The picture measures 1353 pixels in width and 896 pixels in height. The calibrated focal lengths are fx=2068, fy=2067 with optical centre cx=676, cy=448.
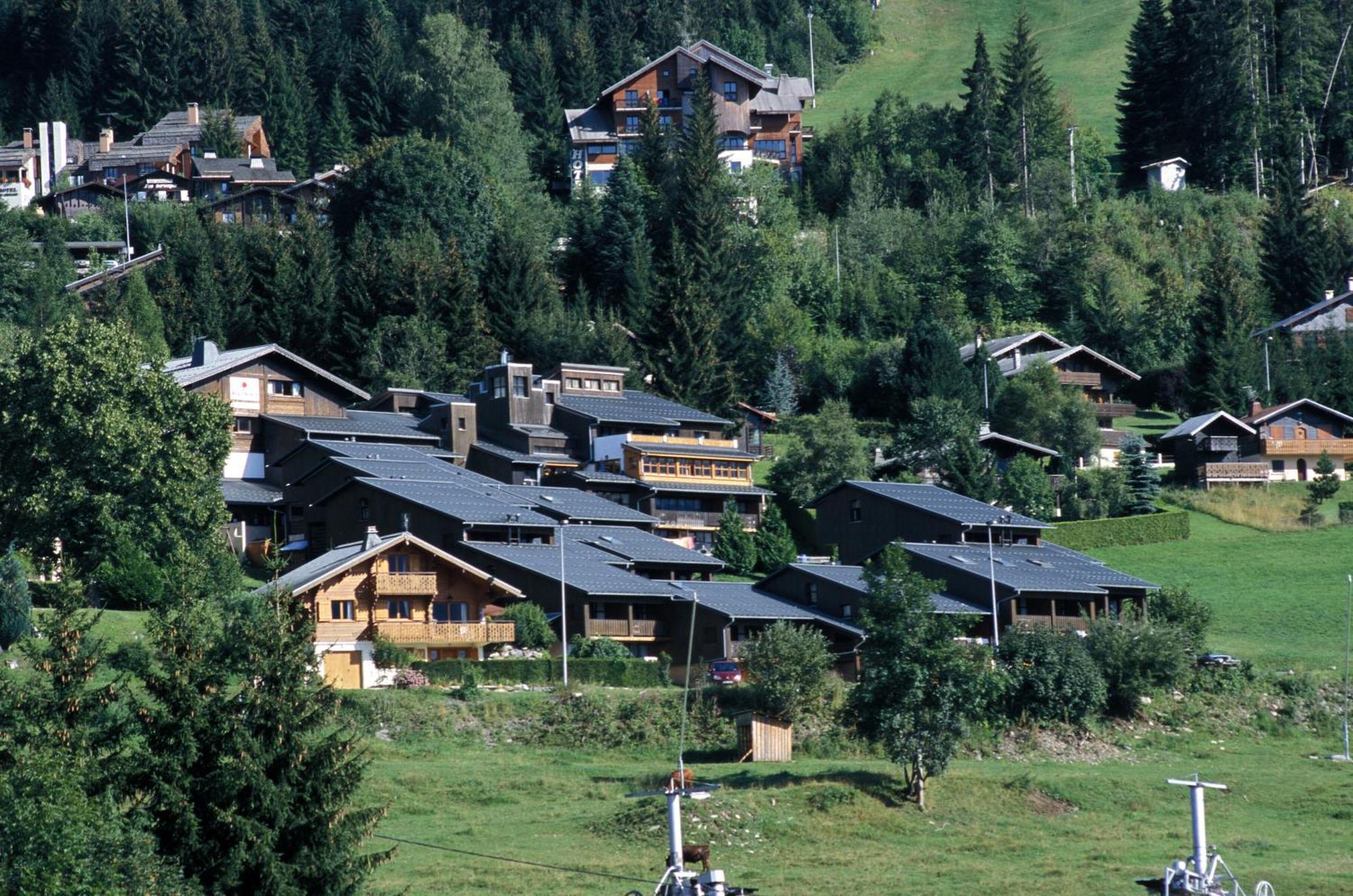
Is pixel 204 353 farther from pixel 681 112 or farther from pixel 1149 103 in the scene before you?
pixel 1149 103

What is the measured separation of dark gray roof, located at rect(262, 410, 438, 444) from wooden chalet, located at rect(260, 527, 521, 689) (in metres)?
20.5

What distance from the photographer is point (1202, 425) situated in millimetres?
102312

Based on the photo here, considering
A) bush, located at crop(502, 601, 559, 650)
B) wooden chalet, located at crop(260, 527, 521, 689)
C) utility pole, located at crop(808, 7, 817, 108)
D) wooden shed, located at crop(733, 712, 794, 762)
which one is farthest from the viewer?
utility pole, located at crop(808, 7, 817, 108)

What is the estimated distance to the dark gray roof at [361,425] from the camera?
306 ft

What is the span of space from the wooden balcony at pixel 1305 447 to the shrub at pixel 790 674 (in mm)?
48526

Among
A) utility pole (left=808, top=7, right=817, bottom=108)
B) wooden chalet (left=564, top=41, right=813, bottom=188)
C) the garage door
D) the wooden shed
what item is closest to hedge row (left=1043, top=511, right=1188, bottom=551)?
the wooden shed

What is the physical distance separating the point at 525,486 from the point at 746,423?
17653 mm

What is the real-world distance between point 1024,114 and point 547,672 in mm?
84486

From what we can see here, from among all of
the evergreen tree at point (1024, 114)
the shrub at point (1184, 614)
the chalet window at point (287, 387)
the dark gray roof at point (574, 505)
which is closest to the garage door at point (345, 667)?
the dark gray roof at point (574, 505)

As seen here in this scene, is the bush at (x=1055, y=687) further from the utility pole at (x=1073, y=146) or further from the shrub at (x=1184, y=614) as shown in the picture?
the utility pole at (x=1073, y=146)

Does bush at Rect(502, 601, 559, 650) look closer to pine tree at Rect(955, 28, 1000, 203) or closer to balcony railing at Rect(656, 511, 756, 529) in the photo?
balcony railing at Rect(656, 511, 756, 529)

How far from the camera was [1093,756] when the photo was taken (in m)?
65.1

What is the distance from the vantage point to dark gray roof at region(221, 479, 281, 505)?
87250 mm

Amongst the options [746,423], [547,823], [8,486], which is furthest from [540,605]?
[746,423]
